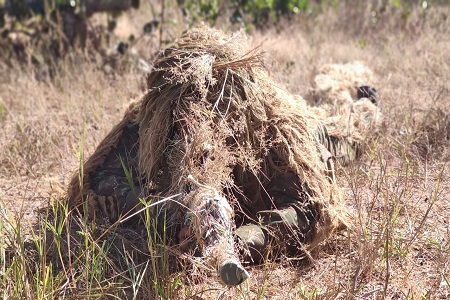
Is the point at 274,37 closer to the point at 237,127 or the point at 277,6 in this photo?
the point at 277,6

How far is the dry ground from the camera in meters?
2.83

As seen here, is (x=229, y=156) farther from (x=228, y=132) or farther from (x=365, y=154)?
(x=365, y=154)

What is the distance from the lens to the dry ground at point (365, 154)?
283 cm

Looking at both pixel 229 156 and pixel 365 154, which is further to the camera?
pixel 365 154

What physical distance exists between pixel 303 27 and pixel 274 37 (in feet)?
2.49

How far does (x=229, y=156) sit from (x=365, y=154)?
57.6 inches

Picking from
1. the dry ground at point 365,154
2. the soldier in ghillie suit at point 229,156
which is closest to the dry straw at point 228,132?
the soldier in ghillie suit at point 229,156

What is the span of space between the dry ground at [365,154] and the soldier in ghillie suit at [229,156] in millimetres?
164

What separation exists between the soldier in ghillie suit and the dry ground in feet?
0.54

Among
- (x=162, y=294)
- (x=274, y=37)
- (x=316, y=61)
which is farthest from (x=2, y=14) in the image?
(x=162, y=294)

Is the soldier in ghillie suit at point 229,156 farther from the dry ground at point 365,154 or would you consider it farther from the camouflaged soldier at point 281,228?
the dry ground at point 365,154

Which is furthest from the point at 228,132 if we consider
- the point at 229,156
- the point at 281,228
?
the point at 281,228

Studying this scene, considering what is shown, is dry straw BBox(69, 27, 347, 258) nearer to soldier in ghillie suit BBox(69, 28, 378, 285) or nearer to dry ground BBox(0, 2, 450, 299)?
soldier in ghillie suit BBox(69, 28, 378, 285)

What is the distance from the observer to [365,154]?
4277 mm
